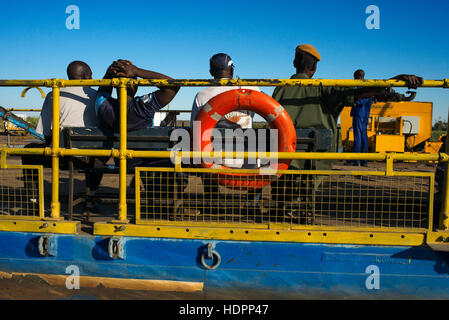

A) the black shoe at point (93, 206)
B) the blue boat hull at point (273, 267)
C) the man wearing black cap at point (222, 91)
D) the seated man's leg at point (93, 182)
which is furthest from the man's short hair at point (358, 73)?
the black shoe at point (93, 206)

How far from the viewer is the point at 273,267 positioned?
260 centimetres

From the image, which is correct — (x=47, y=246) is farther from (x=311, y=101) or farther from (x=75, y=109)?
(x=311, y=101)

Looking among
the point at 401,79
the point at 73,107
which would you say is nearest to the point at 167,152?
the point at 73,107

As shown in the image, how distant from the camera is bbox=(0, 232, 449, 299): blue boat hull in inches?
99.6

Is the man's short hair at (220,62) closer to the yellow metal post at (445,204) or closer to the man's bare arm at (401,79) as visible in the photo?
the man's bare arm at (401,79)

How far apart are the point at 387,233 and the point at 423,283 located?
0.42 m

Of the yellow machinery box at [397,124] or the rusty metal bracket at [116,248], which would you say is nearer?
the rusty metal bracket at [116,248]

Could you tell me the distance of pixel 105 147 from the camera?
3.12 meters

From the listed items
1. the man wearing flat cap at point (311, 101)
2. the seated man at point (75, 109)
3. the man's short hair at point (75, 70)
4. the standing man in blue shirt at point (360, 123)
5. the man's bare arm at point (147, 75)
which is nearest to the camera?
the man's bare arm at point (147, 75)

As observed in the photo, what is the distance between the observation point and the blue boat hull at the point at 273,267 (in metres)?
2.53

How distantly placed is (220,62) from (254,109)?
0.65 m

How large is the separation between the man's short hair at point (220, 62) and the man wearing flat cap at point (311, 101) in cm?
50

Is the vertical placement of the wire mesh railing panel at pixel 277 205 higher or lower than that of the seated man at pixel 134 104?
lower
